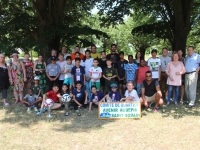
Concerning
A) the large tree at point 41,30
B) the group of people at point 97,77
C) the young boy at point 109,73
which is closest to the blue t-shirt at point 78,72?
the group of people at point 97,77

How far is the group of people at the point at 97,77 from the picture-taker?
7219 mm

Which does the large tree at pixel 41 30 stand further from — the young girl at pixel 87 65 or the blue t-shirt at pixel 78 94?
the blue t-shirt at pixel 78 94

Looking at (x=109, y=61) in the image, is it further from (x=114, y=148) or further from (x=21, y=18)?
(x=21, y=18)

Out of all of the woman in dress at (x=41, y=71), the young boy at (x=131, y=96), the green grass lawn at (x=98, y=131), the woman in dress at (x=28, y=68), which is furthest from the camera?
the woman in dress at (x=28, y=68)

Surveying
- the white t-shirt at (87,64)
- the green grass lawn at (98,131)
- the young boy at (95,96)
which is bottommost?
the green grass lawn at (98,131)

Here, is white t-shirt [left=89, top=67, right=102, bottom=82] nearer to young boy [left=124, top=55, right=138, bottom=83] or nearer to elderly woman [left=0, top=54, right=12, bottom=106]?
young boy [left=124, top=55, right=138, bottom=83]

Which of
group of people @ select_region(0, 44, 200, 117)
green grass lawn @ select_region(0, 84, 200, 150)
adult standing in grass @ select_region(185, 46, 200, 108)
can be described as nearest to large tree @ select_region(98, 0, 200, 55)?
group of people @ select_region(0, 44, 200, 117)

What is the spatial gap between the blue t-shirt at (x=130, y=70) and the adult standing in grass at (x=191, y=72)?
1656mm

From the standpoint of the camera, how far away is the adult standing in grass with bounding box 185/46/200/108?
7.41 metres

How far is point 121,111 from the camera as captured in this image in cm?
632

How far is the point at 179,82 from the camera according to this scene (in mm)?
7574

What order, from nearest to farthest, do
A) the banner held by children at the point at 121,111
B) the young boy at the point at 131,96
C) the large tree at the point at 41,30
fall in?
the banner held by children at the point at 121,111 < the young boy at the point at 131,96 < the large tree at the point at 41,30

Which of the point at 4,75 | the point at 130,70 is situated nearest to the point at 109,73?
the point at 130,70

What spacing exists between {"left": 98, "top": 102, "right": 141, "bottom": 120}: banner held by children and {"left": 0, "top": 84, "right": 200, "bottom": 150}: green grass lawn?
0.60ft
